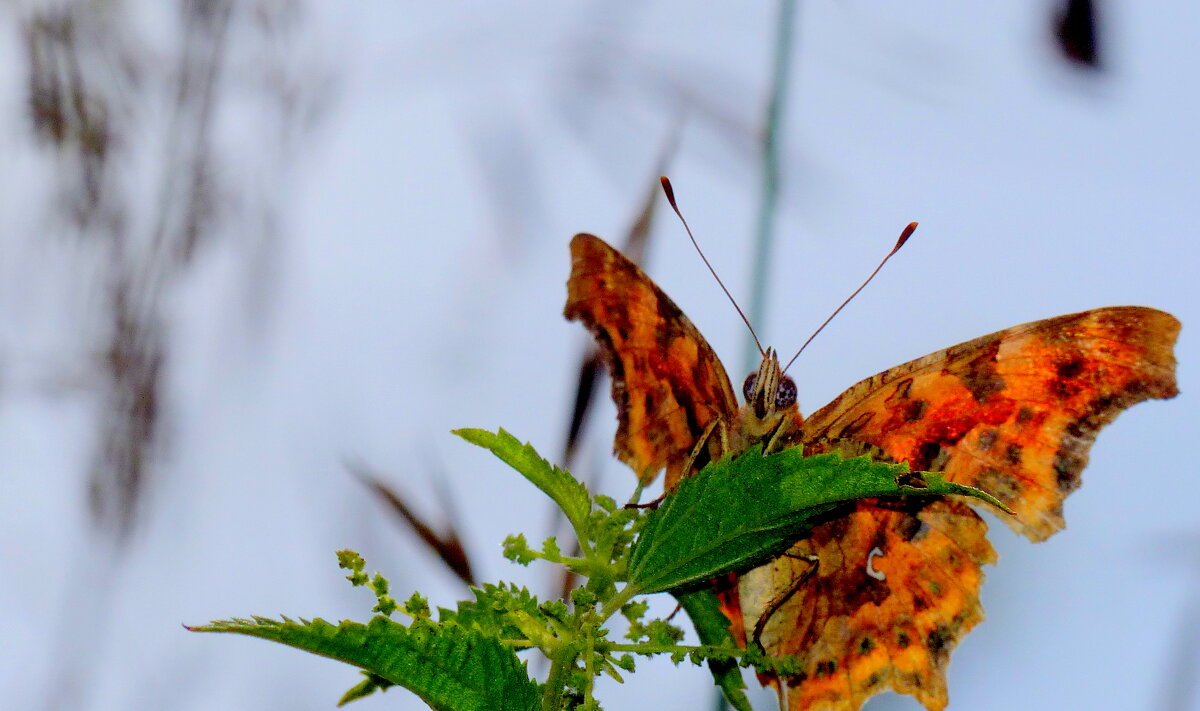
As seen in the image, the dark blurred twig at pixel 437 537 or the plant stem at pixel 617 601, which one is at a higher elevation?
the dark blurred twig at pixel 437 537

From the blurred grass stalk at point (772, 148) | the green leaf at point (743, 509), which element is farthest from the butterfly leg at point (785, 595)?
the blurred grass stalk at point (772, 148)

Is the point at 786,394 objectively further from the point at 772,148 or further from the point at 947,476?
the point at 772,148

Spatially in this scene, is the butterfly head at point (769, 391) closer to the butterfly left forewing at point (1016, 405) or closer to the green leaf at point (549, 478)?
the butterfly left forewing at point (1016, 405)

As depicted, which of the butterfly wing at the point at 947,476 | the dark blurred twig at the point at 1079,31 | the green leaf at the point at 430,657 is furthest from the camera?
the dark blurred twig at the point at 1079,31

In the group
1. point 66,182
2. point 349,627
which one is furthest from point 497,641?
point 66,182

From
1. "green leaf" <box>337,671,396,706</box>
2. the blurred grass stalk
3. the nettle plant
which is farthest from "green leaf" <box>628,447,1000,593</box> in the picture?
the blurred grass stalk
